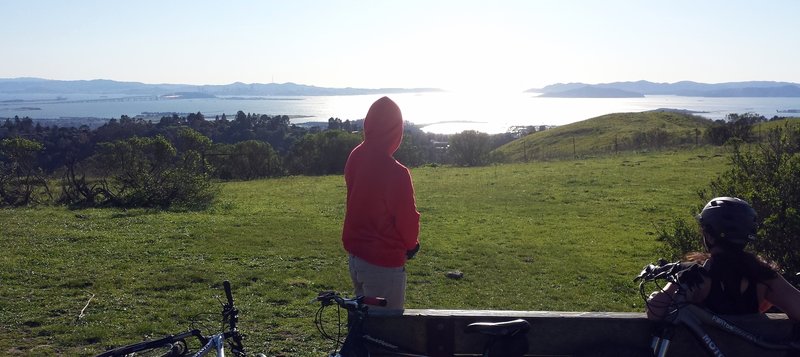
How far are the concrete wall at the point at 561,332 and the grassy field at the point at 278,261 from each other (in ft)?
8.24

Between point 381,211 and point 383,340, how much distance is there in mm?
826

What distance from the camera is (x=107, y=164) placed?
69.3 ft

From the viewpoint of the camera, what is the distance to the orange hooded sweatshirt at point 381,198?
4027 mm

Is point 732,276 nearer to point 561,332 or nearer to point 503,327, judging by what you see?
point 561,332

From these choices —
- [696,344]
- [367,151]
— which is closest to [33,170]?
[367,151]

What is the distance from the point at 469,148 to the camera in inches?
1439

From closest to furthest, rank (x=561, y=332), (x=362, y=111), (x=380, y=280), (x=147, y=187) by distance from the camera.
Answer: (x=561, y=332) < (x=380, y=280) < (x=147, y=187) < (x=362, y=111)

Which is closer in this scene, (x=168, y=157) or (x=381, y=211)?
(x=381, y=211)

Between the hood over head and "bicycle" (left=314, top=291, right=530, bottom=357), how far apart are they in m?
A: 1.13

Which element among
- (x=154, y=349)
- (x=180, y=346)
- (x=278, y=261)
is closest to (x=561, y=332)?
(x=180, y=346)

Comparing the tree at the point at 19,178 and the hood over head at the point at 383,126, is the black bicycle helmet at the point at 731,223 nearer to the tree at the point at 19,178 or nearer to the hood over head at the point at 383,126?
the hood over head at the point at 383,126

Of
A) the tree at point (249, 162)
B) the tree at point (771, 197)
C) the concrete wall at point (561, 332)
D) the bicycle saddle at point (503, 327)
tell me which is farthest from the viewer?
the tree at point (249, 162)

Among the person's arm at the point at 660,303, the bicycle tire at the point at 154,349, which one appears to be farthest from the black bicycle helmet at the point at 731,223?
the bicycle tire at the point at 154,349

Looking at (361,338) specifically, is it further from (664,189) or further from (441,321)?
(664,189)
